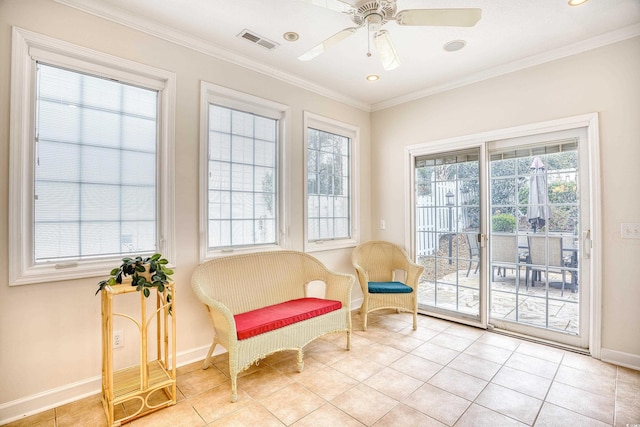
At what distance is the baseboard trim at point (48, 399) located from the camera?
1.95 metres

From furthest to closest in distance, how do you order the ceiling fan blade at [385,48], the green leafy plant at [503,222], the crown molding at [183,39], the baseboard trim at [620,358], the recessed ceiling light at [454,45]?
the green leafy plant at [503,222] < the recessed ceiling light at [454,45] < the baseboard trim at [620,358] < the crown molding at [183,39] < the ceiling fan blade at [385,48]

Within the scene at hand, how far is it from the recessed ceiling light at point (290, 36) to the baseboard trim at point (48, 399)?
306 centimetres

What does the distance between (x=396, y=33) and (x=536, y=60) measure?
1.52 metres

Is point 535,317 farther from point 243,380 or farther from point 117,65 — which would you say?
point 117,65

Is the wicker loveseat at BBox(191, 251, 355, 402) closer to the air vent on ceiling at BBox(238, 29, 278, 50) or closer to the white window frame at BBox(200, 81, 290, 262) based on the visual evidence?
the white window frame at BBox(200, 81, 290, 262)

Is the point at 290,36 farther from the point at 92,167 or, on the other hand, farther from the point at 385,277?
the point at 385,277

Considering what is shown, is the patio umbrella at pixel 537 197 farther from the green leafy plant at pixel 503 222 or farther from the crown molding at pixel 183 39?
the crown molding at pixel 183 39

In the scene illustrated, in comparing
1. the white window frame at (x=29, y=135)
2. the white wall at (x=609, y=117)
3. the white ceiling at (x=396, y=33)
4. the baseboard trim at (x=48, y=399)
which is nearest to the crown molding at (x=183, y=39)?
the white ceiling at (x=396, y=33)

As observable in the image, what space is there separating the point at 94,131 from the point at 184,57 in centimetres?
98

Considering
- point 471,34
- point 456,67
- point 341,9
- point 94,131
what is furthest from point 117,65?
point 456,67

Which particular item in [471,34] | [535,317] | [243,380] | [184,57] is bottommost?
[243,380]

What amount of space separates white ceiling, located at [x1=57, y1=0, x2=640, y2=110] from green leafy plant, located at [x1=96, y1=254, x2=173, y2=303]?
185cm

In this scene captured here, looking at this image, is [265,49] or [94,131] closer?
[94,131]

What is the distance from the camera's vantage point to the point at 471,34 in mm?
2678
